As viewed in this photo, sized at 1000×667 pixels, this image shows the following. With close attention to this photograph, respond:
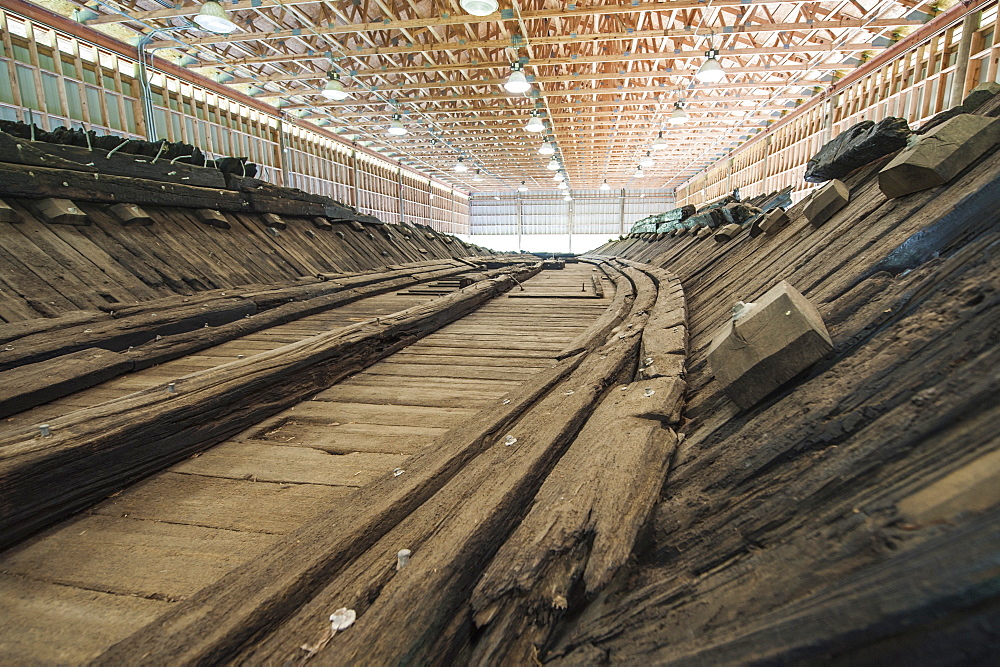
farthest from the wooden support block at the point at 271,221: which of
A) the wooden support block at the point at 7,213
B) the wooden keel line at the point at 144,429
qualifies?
the wooden keel line at the point at 144,429

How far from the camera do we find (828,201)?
2.78m

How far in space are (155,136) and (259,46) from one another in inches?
176

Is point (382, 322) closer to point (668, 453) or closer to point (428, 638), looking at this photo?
point (668, 453)

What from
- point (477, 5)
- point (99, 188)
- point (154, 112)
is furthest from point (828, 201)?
point (154, 112)

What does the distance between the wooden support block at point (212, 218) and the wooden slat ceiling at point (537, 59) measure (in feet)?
26.0

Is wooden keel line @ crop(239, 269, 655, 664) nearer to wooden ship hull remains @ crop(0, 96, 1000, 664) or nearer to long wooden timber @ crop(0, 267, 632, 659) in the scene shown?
wooden ship hull remains @ crop(0, 96, 1000, 664)

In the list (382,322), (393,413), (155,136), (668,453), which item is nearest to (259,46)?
(155,136)

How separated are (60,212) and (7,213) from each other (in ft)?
1.35

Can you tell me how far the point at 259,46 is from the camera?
15.8m

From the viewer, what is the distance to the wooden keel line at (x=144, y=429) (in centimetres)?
154

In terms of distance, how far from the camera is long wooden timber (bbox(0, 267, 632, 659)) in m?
1.34

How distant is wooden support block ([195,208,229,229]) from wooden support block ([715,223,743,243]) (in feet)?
21.2

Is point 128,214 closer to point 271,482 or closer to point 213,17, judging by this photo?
point 271,482

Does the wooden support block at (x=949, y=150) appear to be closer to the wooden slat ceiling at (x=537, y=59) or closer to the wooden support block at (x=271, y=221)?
the wooden support block at (x=271, y=221)
